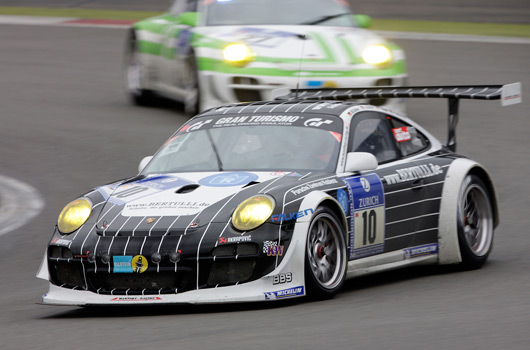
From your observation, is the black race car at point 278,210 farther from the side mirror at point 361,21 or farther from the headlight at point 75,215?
the side mirror at point 361,21

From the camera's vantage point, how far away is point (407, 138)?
8461 millimetres

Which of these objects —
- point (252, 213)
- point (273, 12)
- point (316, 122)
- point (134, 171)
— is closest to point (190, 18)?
point (273, 12)

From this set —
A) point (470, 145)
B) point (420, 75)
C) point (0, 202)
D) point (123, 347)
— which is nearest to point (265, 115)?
point (123, 347)

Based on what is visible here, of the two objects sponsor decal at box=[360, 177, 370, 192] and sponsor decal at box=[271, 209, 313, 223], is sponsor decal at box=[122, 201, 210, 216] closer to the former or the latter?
sponsor decal at box=[271, 209, 313, 223]

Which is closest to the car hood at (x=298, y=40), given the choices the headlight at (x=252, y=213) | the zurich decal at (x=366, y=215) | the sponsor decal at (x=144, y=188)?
the zurich decal at (x=366, y=215)

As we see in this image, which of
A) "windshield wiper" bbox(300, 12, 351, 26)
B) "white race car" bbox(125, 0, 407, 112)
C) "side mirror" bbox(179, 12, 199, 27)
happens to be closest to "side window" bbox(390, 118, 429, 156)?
"white race car" bbox(125, 0, 407, 112)

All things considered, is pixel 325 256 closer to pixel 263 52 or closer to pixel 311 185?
pixel 311 185

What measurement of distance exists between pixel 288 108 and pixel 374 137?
0.62 metres

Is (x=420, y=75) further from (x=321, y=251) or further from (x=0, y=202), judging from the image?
(x=321, y=251)

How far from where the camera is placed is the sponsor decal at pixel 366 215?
24.2 feet

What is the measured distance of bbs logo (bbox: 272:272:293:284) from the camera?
665 cm

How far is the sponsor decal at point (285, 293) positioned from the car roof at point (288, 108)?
1.68 metres

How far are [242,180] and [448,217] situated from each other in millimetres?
1744

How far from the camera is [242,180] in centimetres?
725
